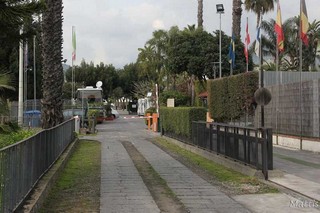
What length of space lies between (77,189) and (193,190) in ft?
8.06

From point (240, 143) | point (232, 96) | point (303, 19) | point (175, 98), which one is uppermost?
point (303, 19)

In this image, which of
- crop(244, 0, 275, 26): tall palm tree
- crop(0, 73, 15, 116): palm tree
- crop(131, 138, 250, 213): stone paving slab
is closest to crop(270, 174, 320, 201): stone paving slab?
crop(131, 138, 250, 213): stone paving slab

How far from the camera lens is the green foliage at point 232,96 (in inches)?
862

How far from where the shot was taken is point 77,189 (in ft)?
32.7

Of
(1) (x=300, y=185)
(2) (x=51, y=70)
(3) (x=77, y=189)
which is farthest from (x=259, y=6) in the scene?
(3) (x=77, y=189)

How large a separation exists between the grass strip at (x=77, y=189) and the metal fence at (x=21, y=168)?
0.47 meters

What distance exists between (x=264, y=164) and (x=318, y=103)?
7.19m

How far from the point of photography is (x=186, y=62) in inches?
1804

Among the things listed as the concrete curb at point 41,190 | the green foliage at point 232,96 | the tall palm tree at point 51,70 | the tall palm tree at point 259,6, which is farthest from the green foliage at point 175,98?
the concrete curb at point 41,190

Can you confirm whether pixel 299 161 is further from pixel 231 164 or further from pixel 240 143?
pixel 240 143

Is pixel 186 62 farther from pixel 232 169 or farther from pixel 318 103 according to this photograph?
pixel 232 169

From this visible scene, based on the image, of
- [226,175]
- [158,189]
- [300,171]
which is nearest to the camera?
[158,189]

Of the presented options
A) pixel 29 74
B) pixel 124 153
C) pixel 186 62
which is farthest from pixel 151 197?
pixel 29 74

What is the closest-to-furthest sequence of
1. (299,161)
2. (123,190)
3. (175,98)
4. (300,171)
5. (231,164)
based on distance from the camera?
(123,190) → (300,171) → (231,164) → (299,161) → (175,98)
